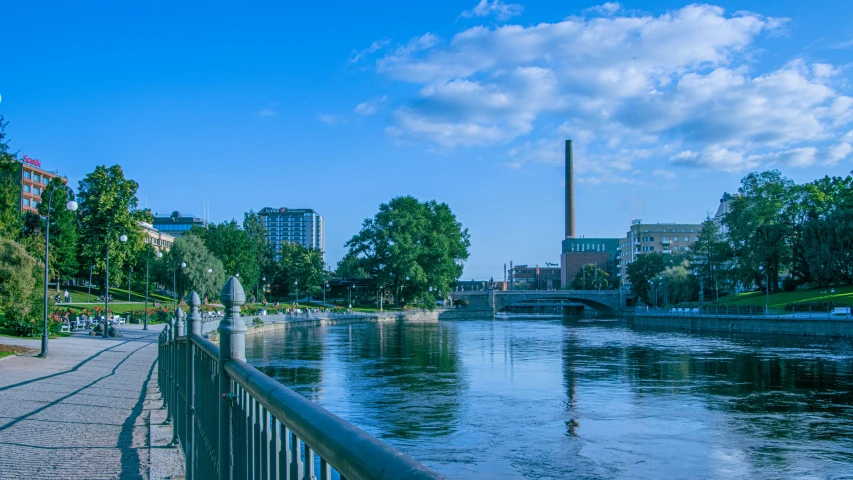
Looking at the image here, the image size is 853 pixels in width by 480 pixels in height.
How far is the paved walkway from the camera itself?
267 inches

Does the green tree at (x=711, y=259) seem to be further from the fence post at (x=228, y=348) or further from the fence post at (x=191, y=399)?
the fence post at (x=228, y=348)

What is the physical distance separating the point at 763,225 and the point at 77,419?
231ft

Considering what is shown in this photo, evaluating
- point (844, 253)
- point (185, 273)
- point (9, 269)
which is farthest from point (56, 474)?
point (844, 253)

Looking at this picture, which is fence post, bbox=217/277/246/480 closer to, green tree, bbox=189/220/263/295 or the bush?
the bush

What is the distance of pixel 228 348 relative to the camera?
362 cm

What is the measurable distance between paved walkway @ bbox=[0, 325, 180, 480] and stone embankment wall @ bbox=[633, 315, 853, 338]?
43292 millimetres

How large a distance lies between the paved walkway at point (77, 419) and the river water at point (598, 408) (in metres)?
4.96

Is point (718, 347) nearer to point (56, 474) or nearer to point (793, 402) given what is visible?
point (793, 402)

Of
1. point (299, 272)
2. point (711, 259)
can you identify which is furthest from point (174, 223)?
point (711, 259)

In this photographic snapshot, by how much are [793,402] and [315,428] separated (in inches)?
792

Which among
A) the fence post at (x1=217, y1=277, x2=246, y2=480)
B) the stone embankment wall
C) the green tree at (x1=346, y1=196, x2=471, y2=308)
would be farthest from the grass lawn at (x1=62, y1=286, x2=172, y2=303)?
the fence post at (x1=217, y1=277, x2=246, y2=480)

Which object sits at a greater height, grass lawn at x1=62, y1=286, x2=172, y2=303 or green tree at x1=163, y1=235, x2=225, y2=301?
green tree at x1=163, y1=235, x2=225, y2=301

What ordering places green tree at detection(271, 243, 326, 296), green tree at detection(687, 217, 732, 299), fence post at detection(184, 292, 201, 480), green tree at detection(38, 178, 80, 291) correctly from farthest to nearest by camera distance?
green tree at detection(271, 243, 326, 296)
green tree at detection(687, 217, 732, 299)
green tree at detection(38, 178, 80, 291)
fence post at detection(184, 292, 201, 480)

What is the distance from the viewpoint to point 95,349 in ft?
76.3
